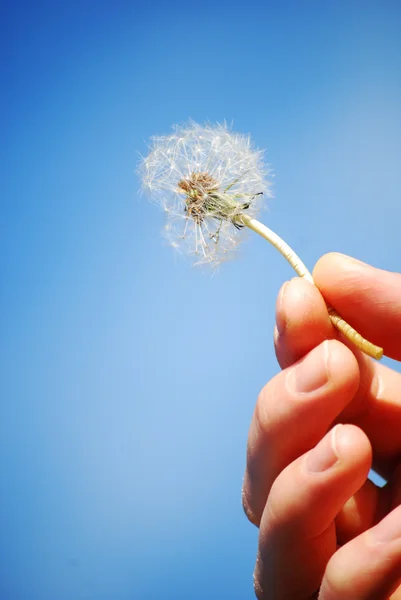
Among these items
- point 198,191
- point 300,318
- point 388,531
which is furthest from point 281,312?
point 198,191

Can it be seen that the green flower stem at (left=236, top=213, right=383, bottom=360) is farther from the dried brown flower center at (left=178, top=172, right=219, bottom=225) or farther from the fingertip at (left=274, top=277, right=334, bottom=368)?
the dried brown flower center at (left=178, top=172, right=219, bottom=225)

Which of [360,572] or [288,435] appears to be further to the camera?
[288,435]

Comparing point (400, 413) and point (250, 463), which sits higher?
point (250, 463)

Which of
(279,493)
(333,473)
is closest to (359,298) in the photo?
(333,473)

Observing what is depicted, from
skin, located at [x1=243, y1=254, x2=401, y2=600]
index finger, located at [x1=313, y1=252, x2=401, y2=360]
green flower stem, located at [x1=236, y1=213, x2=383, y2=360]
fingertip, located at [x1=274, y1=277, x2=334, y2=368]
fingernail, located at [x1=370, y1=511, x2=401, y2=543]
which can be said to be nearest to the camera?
fingernail, located at [x1=370, y1=511, x2=401, y2=543]

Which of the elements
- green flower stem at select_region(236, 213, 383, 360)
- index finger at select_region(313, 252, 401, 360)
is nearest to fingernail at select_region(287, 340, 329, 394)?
green flower stem at select_region(236, 213, 383, 360)

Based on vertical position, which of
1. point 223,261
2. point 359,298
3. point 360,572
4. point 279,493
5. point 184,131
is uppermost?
point 184,131

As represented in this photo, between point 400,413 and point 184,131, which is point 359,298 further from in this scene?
point 184,131
